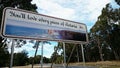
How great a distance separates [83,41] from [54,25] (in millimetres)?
1122

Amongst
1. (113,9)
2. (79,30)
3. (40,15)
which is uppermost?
(113,9)

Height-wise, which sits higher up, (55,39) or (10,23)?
(10,23)

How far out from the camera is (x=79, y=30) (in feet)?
16.6

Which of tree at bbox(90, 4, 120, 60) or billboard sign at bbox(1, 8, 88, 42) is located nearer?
billboard sign at bbox(1, 8, 88, 42)

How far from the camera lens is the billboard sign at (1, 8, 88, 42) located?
3781mm

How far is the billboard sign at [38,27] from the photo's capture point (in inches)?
149

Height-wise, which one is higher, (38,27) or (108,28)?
(108,28)

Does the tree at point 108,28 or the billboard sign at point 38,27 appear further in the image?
the tree at point 108,28

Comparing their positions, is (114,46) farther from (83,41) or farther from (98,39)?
(83,41)

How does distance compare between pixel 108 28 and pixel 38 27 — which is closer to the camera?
pixel 38 27

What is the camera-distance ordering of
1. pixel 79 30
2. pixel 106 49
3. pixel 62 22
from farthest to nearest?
pixel 106 49 < pixel 79 30 < pixel 62 22

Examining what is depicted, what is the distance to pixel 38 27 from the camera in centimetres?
421

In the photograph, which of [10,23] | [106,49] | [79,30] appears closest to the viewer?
[10,23]

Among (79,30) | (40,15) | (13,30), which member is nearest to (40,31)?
(40,15)
